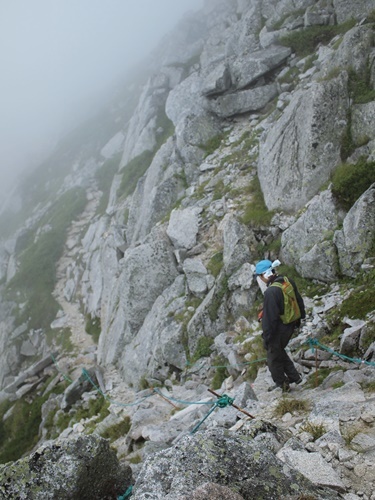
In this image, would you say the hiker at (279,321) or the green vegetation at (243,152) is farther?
the green vegetation at (243,152)

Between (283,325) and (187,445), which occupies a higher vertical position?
(187,445)

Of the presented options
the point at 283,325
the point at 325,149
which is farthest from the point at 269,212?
the point at 283,325

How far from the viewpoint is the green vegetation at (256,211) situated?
15.9 meters

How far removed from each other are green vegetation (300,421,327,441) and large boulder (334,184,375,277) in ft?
22.2

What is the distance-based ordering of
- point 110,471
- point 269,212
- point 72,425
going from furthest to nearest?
1. point 72,425
2. point 269,212
3. point 110,471

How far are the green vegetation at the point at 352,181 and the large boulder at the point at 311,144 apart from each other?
224 centimetres

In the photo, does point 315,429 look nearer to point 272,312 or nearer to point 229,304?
point 272,312

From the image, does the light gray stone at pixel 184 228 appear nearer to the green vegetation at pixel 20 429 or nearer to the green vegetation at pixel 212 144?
the green vegetation at pixel 212 144

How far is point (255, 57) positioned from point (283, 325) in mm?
23959

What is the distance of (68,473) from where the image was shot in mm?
4777

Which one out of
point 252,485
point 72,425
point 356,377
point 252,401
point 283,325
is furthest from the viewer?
point 72,425

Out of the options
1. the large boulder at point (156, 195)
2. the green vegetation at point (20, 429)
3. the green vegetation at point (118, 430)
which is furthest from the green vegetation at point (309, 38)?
the green vegetation at point (20, 429)

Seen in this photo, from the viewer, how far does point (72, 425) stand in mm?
17469

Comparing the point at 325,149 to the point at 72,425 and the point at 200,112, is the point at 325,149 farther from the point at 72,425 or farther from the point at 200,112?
the point at 72,425
